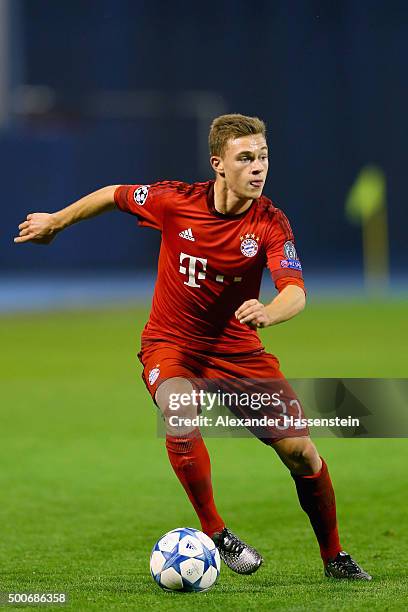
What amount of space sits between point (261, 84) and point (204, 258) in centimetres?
3229

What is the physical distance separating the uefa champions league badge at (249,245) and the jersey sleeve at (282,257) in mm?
69

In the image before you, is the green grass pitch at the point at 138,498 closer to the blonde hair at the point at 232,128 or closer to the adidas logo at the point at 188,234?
the adidas logo at the point at 188,234

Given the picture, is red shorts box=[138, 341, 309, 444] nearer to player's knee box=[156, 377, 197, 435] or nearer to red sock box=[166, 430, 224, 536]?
player's knee box=[156, 377, 197, 435]

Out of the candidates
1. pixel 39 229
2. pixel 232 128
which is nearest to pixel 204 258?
pixel 232 128

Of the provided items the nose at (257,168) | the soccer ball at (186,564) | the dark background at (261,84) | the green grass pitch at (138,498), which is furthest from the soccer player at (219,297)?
the dark background at (261,84)

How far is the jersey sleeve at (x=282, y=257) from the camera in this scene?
5.55 m

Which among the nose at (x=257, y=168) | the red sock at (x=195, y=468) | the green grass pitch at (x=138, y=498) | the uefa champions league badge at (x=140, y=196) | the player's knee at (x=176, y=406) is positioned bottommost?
the green grass pitch at (x=138, y=498)

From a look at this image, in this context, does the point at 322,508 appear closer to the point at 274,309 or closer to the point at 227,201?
the point at 274,309

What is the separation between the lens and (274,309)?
5230 millimetres

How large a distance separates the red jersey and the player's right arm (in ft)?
0.21

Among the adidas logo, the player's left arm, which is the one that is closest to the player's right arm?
the adidas logo

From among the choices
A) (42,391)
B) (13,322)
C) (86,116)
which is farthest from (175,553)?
(86,116)

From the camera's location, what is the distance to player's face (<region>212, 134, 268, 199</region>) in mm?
5625

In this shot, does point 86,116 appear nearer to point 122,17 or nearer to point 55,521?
point 122,17
